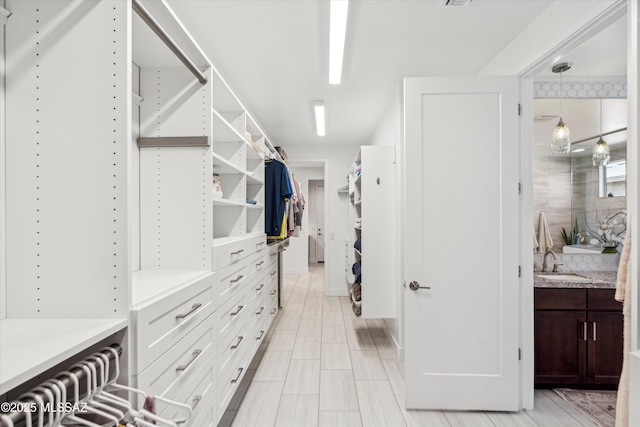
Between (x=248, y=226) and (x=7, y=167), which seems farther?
(x=248, y=226)

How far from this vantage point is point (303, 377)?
2588 mm

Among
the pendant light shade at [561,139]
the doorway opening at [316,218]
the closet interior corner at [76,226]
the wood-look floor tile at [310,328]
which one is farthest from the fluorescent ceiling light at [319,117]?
the doorway opening at [316,218]

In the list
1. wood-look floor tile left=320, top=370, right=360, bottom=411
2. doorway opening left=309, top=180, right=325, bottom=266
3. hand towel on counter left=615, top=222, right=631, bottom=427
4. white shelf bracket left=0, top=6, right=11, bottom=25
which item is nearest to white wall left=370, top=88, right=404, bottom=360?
wood-look floor tile left=320, top=370, right=360, bottom=411

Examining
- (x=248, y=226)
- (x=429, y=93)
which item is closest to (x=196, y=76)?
(x=429, y=93)

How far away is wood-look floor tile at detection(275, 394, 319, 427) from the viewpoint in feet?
6.57

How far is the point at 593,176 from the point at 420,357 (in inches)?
98.4

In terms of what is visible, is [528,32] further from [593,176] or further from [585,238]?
[585,238]

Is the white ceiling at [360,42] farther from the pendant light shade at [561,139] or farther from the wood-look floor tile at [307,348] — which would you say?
the wood-look floor tile at [307,348]

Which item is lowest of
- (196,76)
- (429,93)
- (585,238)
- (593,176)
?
(585,238)

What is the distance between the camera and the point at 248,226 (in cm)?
320

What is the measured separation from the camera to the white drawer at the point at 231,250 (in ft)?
5.57

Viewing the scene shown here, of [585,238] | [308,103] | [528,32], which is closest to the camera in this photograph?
[528,32]

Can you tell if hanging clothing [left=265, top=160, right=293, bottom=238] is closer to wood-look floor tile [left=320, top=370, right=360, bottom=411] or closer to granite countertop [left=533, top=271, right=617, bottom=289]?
wood-look floor tile [left=320, top=370, right=360, bottom=411]

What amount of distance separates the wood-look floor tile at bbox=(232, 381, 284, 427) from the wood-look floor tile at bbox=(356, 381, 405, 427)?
2.02 feet
